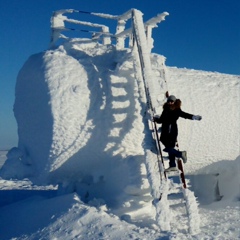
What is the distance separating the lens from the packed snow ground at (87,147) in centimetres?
589

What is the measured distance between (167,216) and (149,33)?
3304 mm

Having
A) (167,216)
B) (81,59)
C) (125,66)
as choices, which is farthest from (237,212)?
(81,59)

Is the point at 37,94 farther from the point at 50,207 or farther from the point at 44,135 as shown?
the point at 50,207

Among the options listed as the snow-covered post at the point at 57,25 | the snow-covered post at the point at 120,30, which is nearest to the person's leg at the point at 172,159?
the snow-covered post at the point at 120,30

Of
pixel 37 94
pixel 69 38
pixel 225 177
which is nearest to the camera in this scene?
pixel 37 94

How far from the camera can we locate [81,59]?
6.67 m

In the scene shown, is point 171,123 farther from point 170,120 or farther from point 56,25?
point 56,25

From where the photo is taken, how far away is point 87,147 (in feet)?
20.8

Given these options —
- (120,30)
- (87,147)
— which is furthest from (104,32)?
(87,147)

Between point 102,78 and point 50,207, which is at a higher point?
point 102,78

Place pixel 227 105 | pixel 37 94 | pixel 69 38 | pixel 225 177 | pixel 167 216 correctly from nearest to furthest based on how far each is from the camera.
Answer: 1. pixel 167 216
2. pixel 37 94
3. pixel 69 38
4. pixel 227 105
5. pixel 225 177

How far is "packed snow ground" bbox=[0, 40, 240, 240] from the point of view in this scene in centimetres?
589

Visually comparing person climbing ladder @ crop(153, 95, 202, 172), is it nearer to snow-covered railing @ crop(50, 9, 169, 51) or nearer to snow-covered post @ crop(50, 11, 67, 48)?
snow-covered railing @ crop(50, 9, 169, 51)

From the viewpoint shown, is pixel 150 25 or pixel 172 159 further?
pixel 150 25
